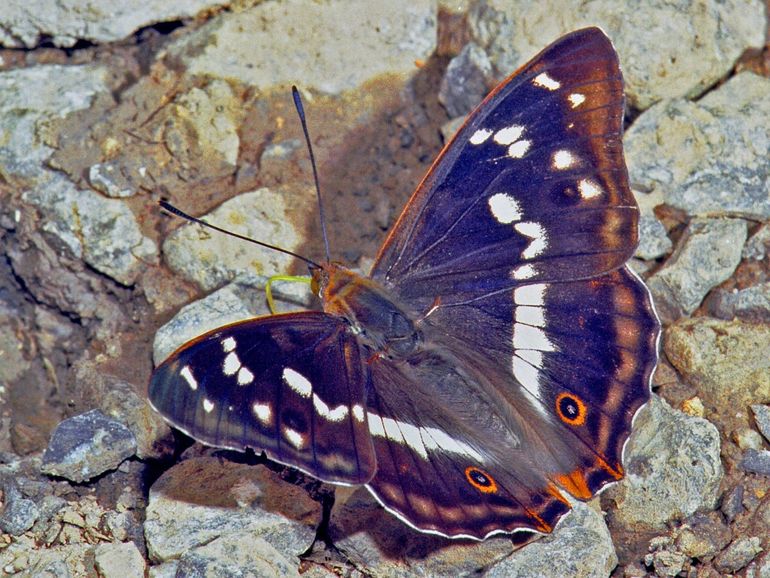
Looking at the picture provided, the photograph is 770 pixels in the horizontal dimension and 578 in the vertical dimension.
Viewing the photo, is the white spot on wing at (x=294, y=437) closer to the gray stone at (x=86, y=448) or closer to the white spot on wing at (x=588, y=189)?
the gray stone at (x=86, y=448)

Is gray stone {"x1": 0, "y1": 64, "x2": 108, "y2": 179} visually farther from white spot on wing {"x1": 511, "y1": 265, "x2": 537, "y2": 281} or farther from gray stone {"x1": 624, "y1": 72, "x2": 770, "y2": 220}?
gray stone {"x1": 624, "y1": 72, "x2": 770, "y2": 220}

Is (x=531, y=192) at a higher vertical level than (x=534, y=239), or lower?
higher

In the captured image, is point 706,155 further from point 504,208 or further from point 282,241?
point 282,241

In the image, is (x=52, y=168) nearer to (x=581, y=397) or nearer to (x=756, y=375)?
(x=581, y=397)

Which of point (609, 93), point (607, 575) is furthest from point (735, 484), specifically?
point (609, 93)

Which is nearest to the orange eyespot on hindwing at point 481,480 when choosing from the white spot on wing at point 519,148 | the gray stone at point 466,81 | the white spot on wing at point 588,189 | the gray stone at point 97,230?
the white spot on wing at point 588,189

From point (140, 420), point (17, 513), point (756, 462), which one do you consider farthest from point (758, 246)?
point (17, 513)
